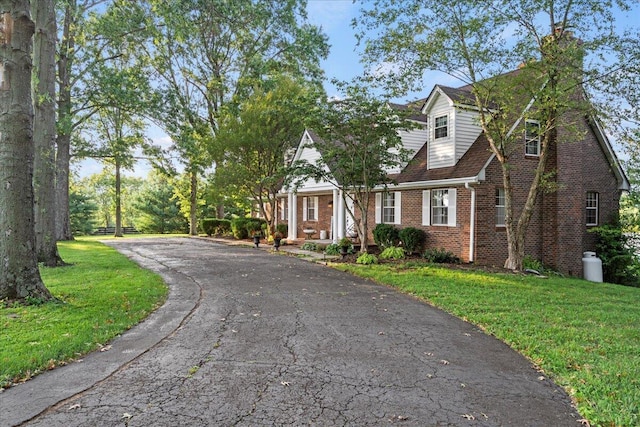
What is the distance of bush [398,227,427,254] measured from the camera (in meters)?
14.9

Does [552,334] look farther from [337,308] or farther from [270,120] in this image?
[270,120]

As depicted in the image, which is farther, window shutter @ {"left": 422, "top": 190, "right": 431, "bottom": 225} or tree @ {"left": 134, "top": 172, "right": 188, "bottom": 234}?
tree @ {"left": 134, "top": 172, "right": 188, "bottom": 234}

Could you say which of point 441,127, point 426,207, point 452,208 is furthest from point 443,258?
point 441,127

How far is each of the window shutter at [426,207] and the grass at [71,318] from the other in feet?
31.1

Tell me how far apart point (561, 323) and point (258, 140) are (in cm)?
1622

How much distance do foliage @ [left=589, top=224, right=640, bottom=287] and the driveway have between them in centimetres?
1215

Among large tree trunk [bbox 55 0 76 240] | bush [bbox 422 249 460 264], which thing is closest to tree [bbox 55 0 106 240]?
large tree trunk [bbox 55 0 76 240]

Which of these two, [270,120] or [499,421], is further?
[270,120]

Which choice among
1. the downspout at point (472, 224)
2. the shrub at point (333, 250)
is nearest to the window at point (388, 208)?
the shrub at point (333, 250)

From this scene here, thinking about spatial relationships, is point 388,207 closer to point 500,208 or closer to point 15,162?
point 500,208

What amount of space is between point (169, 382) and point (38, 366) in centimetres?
147

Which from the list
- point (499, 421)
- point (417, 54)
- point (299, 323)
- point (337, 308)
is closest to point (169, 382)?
point (299, 323)

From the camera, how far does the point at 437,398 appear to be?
3.70 m

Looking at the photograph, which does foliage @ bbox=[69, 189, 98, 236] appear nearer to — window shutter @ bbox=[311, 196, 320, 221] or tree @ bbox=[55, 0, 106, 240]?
tree @ bbox=[55, 0, 106, 240]
